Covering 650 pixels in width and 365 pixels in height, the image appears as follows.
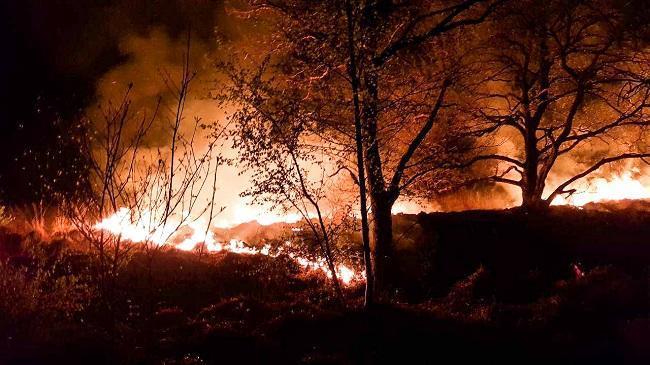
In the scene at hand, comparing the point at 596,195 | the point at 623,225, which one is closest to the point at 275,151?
the point at 623,225

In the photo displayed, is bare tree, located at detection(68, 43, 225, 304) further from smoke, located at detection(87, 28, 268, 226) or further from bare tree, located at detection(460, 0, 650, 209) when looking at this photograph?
bare tree, located at detection(460, 0, 650, 209)

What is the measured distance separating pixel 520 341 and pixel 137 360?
5.36m

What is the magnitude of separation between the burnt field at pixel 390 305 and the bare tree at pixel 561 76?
236 cm

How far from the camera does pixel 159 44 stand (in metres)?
21.3

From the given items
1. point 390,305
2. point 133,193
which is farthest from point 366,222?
point 133,193

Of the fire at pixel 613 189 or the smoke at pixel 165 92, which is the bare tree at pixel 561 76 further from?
the smoke at pixel 165 92

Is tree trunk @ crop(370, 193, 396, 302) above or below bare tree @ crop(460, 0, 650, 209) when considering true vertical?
below

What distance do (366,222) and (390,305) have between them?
1.67 metres

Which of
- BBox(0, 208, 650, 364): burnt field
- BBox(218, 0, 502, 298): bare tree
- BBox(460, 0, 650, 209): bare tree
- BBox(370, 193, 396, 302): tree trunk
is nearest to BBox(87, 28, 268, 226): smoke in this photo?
BBox(0, 208, 650, 364): burnt field

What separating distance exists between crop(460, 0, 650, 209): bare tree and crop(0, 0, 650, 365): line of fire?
0.09m

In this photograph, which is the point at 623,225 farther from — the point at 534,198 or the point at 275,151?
the point at 275,151

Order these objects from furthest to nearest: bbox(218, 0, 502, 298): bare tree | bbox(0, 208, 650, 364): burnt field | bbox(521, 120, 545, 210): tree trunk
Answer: bbox(521, 120, 545, 210): tree trunk, bbox(218, 0, 502, 298): bare tree, bbox(0, 208, 650, 364): burnt field

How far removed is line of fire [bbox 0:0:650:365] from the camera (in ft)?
26.0

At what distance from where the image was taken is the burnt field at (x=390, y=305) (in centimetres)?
764
